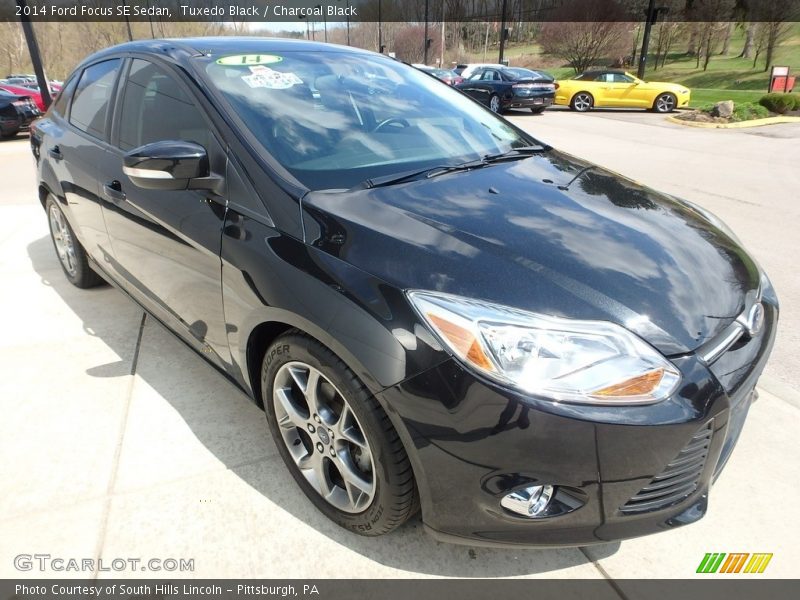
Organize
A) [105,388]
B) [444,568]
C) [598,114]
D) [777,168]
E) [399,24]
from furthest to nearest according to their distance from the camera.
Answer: [399,24], [598,114], [777,168], [105,388], [444,568]

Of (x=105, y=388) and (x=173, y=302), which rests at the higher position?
(x=173, y=302)

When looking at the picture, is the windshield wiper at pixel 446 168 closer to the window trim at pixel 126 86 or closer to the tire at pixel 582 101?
the window trim at pixel 126 86

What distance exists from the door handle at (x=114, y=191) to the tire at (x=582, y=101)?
739 inches

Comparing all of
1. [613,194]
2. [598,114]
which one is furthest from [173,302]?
[598,114]

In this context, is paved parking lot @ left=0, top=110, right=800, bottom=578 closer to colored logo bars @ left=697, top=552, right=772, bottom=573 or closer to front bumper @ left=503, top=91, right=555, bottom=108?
colored logo bars @ left=697, top=552, right=772, bottom=573

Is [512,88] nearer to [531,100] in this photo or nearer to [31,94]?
[531,100]

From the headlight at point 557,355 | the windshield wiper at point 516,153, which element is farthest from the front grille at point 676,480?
the windshield wiper at point 516,153

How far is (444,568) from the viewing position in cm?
186

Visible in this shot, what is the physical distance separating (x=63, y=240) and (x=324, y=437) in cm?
316

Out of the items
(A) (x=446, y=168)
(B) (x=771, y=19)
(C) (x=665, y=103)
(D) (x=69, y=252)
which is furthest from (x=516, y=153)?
(B) (x=771, y=19)

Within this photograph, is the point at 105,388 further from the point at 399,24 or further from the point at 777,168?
the point at 399,24

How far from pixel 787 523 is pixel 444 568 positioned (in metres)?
1.28

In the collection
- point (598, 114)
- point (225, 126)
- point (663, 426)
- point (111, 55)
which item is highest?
point (111, 55)

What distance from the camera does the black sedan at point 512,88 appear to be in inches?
682
